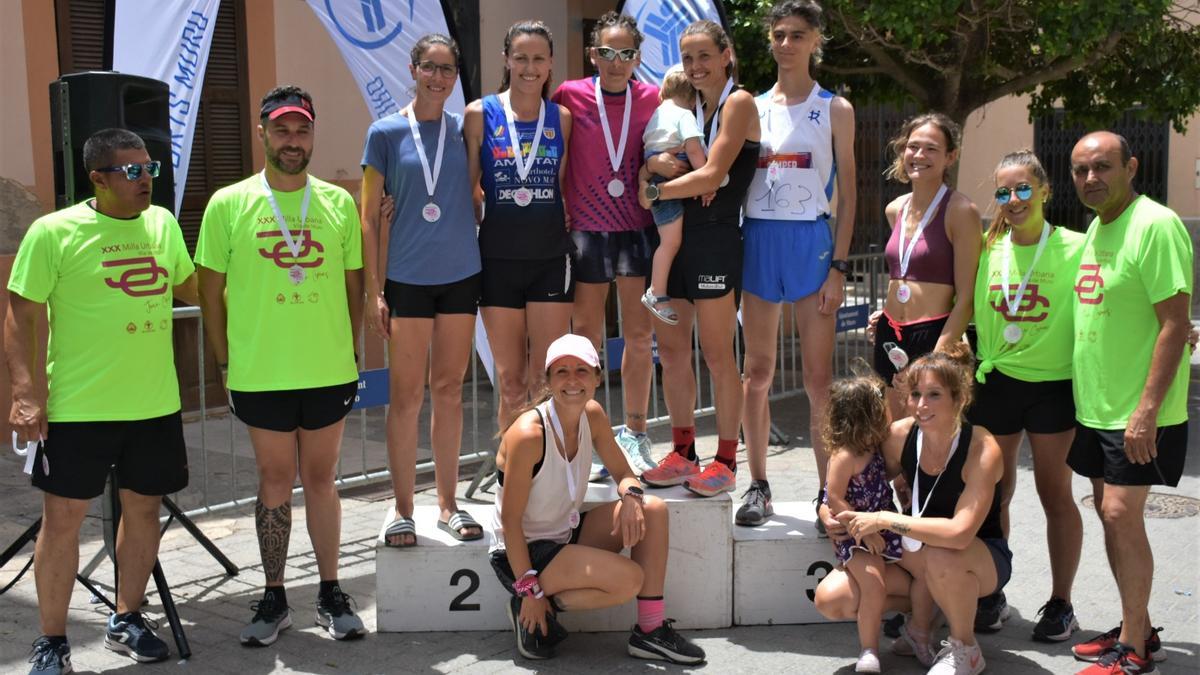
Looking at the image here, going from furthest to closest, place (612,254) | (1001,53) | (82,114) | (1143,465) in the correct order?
(1001,53) < (612,254) < (82,114) < (1143,465)

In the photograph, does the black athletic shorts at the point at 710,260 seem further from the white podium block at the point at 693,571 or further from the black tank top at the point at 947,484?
the black tank top at the point at 947,484

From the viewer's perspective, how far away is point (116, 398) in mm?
4762

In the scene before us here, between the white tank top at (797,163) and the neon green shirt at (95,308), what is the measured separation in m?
2.59

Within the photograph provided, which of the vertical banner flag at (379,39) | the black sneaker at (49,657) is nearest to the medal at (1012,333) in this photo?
the black sneaker at (49,657)

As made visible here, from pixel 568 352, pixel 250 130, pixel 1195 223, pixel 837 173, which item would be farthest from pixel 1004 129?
pixel 568 352

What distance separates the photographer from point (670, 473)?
5.57 m

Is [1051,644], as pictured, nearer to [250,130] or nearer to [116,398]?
[116,398]

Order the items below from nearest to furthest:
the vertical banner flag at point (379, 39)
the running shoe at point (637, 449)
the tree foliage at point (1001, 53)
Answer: the running shoe at point (637, 449) → the vertical banner flag at point (379, 39) → the tree foliage at point (1001, 53)

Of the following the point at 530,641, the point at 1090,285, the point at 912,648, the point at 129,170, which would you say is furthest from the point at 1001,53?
the point at 129,170

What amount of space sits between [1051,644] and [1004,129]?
14.5 m

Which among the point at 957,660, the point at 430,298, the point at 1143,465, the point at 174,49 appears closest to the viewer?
the point at 1143,465

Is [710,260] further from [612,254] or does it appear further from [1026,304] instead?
[1026,304]

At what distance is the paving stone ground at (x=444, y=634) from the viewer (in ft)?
16.3

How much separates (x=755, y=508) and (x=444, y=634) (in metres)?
1.43
